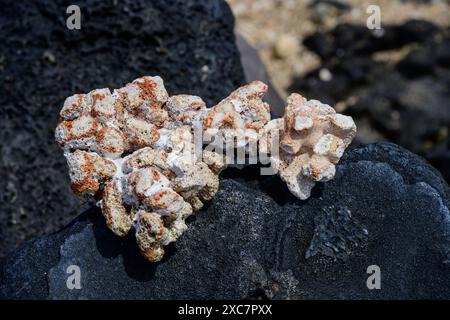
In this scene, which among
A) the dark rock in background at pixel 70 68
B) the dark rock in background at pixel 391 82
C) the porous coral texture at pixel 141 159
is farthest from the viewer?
the dark rock in background at pixel 391 82

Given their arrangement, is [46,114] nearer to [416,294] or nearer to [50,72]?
[50,72]

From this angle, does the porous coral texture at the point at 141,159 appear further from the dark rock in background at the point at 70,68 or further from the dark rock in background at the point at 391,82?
the dark rock in background at the point at 391,82

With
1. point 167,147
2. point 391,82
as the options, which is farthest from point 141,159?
point 391,82

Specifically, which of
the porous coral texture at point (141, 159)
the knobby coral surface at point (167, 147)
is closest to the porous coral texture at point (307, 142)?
the knobby coral surface at point (167, 147)

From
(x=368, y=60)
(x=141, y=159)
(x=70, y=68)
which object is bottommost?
(x=368, y=60)

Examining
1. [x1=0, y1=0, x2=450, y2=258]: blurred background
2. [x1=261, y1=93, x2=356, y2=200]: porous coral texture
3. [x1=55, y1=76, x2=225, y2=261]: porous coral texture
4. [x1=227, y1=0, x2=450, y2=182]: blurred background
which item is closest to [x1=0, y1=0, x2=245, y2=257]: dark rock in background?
[x1=0, y1=0, x2=450, y2=258]: blurred background

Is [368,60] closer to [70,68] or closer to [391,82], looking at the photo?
[391,82]
